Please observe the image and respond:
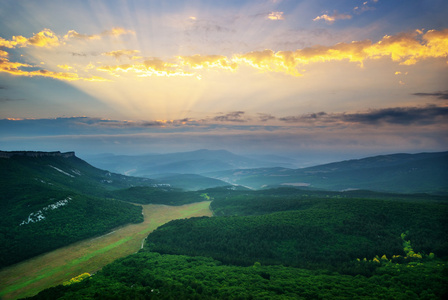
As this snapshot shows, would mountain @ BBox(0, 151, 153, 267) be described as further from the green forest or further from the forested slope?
the forested slope

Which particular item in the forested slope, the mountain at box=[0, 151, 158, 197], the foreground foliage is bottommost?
the forested slope

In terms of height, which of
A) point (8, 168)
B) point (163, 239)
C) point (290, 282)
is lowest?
point (163, 239)

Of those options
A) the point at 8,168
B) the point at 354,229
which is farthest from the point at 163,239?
the point at 8,168

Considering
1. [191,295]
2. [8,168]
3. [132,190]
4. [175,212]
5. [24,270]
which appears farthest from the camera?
[132,190]

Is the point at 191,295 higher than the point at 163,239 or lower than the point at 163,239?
higher

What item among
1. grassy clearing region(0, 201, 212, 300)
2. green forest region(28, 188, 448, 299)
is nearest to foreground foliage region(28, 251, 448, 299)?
green forest region(28, 188, 448, 299)

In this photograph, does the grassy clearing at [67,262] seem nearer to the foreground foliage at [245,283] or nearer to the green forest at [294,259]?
the green forest at [294,259]

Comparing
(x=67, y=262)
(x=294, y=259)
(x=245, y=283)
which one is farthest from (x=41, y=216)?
(x=294, y=259)

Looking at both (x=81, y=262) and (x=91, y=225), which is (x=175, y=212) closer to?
(x=91, y=225)
